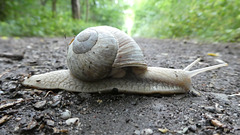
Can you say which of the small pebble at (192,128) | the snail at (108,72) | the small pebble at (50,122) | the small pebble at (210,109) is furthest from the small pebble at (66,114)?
the small pebble at (210,109)

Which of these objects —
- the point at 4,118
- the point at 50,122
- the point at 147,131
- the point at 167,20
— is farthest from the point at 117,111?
the point at 167,20

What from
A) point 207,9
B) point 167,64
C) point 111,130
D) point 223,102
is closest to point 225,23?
point 207,9

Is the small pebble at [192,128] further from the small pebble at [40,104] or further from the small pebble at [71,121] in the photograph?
the small pebble at [40,104]

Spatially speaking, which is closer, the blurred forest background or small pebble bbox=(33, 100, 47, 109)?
small pebble bbox=(33, 100, 47, 109)

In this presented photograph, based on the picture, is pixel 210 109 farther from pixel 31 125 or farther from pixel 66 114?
pixel 31 125

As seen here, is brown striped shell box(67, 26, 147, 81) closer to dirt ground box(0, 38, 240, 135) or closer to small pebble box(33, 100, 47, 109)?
dirt ground box(0, 38, 240, 135)

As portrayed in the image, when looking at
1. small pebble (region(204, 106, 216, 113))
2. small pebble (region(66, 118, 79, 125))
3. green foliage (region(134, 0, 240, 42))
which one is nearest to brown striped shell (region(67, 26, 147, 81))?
small pebble (region(66, 118, 79, 125))

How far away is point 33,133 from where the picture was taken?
4.91 ft

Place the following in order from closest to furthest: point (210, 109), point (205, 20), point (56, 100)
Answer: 1. point (210, 109)
2. point (56, 100)
3. point (205, 20)

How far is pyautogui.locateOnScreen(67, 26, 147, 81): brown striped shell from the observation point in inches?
83.7

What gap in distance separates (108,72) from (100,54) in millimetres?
284

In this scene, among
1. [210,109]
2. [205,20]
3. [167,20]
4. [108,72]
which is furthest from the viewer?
[167,20]

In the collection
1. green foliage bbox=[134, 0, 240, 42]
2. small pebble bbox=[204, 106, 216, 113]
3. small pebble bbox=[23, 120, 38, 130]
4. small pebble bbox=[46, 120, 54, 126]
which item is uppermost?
green foliage bbox=[134, 0, 240, 42]

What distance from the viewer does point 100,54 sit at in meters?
2.11
